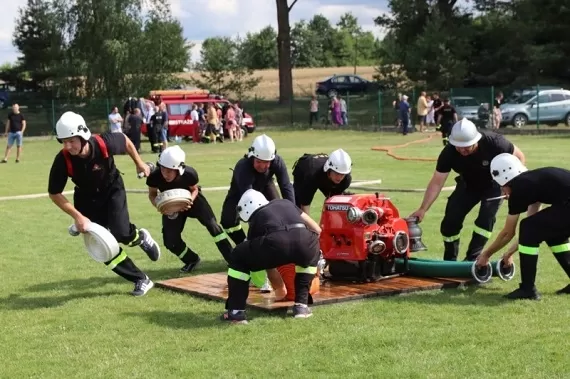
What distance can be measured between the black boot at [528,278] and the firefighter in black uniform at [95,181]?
3.79m

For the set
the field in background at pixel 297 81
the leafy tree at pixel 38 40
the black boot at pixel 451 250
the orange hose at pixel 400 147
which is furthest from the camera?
the field in background at pixel 297 81

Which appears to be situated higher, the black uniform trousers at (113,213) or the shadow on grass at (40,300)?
the black uniform trousers at (113,213)

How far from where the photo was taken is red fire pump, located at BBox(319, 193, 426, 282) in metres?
9.06

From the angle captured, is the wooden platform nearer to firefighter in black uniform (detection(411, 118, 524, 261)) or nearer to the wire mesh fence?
firefighter in black uniform (detection(411, 118, 524, 261))

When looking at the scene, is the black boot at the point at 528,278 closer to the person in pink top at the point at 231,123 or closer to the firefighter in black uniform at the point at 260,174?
the firefighter in black uniform at the point at 260,174

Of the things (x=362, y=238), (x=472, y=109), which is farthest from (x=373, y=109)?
(x=362, y=238)

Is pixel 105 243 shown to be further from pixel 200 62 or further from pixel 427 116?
pixel 200 62

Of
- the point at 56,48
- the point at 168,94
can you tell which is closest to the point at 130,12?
the point at 56,48

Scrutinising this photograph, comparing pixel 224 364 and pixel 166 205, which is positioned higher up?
pixel 166 205

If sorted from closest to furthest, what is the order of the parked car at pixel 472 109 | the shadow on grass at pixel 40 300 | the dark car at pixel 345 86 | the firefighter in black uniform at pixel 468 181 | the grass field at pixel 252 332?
the grass field at pixel 252 332, the shadow on grass at pixel 40 300, the firefighter in black uniform at pixel 468 181, the parked car at pixel 472 109, the dark car at pixel 345 86

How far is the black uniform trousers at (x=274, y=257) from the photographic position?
25.4 ft

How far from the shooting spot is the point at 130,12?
52.7m

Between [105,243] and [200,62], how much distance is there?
67188 millimetres

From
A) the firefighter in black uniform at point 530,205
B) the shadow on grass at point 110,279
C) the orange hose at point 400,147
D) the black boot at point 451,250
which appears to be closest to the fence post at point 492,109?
the orange hose at point 400,147
